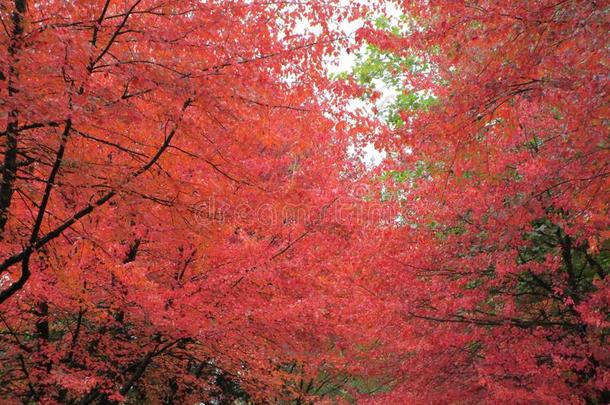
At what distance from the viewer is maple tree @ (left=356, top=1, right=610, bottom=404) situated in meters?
5.38

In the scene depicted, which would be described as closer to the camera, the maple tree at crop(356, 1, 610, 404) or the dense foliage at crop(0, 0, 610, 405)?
the dense foliage at crop(0, 0, 610, 405)

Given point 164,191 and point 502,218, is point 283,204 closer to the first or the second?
point 164,191

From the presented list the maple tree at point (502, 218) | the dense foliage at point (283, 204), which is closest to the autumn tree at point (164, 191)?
the dense foliage at point (283, 204)

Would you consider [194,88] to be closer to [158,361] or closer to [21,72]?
[21,72]

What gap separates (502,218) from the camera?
827cm

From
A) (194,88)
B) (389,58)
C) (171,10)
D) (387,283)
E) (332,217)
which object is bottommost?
(194,88)

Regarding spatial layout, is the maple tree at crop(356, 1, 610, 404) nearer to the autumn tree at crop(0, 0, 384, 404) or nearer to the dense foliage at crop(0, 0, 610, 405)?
the dense foliage at crop(0, 0, 610, 405)

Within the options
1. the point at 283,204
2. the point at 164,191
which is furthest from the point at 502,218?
the point at 164,191

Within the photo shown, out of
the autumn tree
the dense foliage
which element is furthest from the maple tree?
the autumn tree

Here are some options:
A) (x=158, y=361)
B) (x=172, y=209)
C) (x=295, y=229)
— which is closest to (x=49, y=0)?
(x=172, y=209)

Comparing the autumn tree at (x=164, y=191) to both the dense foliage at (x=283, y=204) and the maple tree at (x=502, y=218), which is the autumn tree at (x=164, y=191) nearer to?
the dense foliage at (x=283, y=204)

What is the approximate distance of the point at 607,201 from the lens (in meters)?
7.11

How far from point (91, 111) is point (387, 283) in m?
6.79

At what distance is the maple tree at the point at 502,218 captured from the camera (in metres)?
5.38
